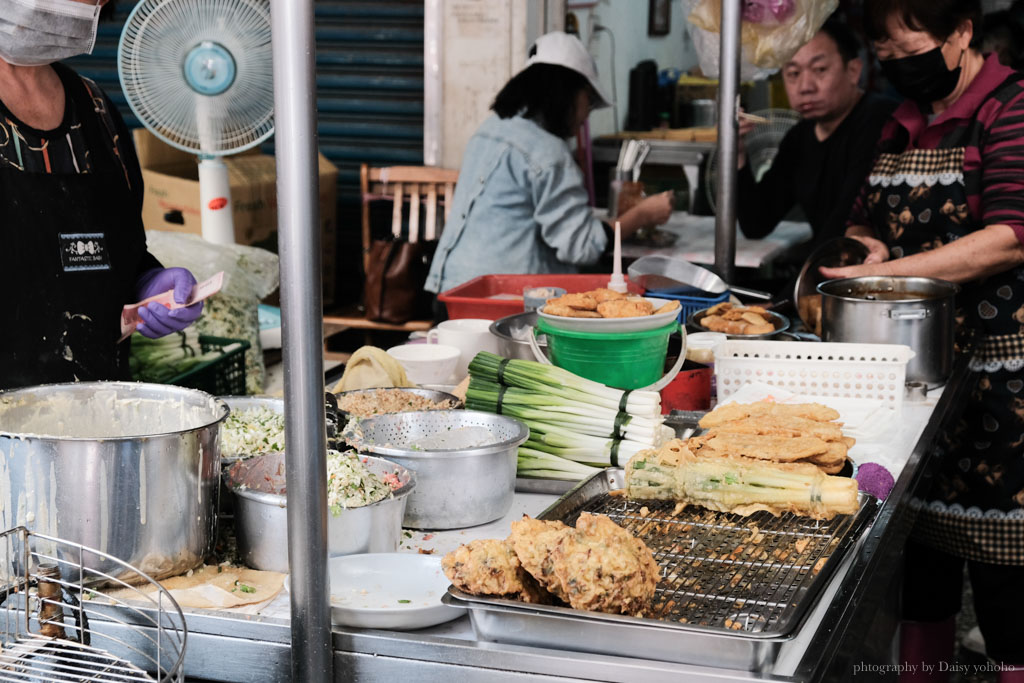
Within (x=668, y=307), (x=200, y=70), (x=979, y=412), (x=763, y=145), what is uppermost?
(x=200, y=70)

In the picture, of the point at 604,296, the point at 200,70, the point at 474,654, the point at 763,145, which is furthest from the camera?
the point at 763,145

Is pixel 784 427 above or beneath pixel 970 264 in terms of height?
beneath

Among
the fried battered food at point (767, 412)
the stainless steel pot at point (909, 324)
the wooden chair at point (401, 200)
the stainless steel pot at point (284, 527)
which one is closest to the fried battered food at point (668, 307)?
the fried battered food at point (767, 412)

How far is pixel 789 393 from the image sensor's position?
103 inches

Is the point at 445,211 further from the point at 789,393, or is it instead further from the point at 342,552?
the point at 342,552

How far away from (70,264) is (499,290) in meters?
1.66

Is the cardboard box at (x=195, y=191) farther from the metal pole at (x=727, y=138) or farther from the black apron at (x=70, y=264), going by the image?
the black apron at (x=70, y=264)

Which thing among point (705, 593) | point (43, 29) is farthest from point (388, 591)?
point (43, 29)

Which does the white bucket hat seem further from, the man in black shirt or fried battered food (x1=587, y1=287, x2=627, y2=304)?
fried battered food (x1=587, y1=287, x2=627, y2=304)

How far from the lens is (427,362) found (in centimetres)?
292

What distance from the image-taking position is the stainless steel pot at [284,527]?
1.69m

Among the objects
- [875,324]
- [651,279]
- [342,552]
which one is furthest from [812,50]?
[342,552]

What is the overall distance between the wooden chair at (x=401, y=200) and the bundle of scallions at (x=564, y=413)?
3.63 meters

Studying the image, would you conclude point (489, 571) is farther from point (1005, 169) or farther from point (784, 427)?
point (1005, 169)
